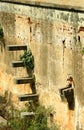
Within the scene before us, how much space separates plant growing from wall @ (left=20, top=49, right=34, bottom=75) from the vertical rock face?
0.54 ft

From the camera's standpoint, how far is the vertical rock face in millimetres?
8883

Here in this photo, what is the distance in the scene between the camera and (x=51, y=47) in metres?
9.77

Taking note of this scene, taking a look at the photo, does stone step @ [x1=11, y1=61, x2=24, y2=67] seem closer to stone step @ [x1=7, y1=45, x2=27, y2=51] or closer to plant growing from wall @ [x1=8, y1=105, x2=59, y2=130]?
stone step @ [x1=7, y1=45, x2=27, y2=51]

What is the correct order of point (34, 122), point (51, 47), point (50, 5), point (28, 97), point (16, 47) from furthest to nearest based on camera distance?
point (16, 47) → point (28, 97) → point (34, 122) → point (51, 47) → point (50, 5)

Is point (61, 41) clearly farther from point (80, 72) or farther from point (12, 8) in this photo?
point (12, 8)

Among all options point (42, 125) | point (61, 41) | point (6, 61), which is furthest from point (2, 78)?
point (61, 41)

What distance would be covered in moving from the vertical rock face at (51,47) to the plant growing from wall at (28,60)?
0.16m

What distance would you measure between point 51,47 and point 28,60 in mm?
1195

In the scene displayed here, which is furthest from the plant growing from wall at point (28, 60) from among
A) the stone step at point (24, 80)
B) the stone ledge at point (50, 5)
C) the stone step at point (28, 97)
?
the stone ledge at point (50, 5)

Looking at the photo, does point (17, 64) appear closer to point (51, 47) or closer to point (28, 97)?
point (28, 97)

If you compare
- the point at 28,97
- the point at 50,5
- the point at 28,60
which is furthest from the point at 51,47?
the point at 28,97

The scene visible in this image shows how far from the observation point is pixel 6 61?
1221 cm

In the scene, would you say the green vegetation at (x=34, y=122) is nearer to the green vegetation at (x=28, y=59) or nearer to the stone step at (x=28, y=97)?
the stone step at (x=28, y=97)

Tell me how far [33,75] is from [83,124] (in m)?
2.34
